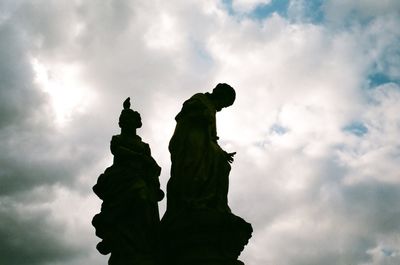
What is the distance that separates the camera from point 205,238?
24.6 ft

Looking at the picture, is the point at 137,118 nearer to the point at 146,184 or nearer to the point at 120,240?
the point at 146,184

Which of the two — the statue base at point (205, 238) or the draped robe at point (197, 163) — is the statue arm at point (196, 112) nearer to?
the draped robe at point (197, 163)

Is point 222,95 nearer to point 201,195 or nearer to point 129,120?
point 129,120

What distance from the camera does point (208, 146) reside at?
8.58 metres

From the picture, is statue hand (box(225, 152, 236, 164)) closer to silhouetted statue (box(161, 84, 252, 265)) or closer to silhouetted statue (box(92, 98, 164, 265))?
silhouetted statue (box(161, 84, 252, 265))

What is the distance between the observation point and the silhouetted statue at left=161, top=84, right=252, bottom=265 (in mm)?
7531

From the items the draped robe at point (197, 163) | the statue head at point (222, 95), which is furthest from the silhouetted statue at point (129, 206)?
the statue head at point (222, 95)

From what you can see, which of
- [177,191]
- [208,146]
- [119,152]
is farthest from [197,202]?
[119,152]

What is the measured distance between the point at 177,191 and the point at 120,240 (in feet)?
3.74

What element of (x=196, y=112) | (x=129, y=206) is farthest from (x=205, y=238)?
(x=196, y=112)

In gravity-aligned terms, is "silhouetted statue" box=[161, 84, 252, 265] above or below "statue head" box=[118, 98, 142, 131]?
below

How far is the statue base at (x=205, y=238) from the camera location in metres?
7.46

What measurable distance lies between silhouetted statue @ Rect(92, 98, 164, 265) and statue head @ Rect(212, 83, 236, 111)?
154cm

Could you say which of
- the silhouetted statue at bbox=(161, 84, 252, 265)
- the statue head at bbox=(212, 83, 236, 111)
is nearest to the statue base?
the silhouetted statue at bbox=(161, 84, 252, 265)
